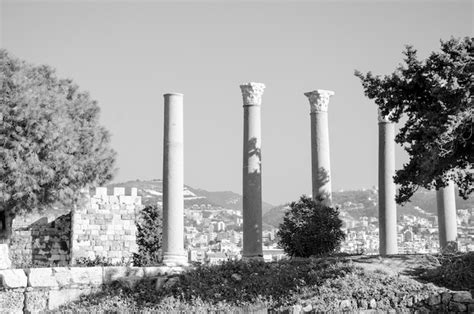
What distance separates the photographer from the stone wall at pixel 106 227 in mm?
43875

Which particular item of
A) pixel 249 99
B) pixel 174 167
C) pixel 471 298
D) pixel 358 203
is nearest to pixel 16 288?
pixel 174 167

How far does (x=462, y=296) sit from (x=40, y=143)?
2418cm

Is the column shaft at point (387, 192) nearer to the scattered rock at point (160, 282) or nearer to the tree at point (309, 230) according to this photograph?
the tree at point (309, 230)

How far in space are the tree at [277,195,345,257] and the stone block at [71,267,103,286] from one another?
1261 centimetres

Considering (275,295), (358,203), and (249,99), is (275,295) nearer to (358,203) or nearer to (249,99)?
(249,99)

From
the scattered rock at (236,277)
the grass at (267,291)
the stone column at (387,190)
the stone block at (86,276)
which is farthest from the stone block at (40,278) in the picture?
the stone column at (387,190)

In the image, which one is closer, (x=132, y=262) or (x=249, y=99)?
(x=249, y=99)

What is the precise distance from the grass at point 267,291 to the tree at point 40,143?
1448 centimetres

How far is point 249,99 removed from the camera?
38.9 m

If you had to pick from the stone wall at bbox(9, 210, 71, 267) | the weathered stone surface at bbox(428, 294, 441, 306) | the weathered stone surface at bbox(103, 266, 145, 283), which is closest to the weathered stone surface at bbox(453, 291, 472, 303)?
the weathered stone surface at bbox(428, 294, 441, 306)

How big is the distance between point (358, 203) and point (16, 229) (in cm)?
11564

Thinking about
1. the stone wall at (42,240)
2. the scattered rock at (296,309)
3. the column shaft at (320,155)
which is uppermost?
the column shaft at (320,155)

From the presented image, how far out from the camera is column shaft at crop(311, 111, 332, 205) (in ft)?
132

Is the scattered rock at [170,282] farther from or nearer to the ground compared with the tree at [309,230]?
nearer to the ground
